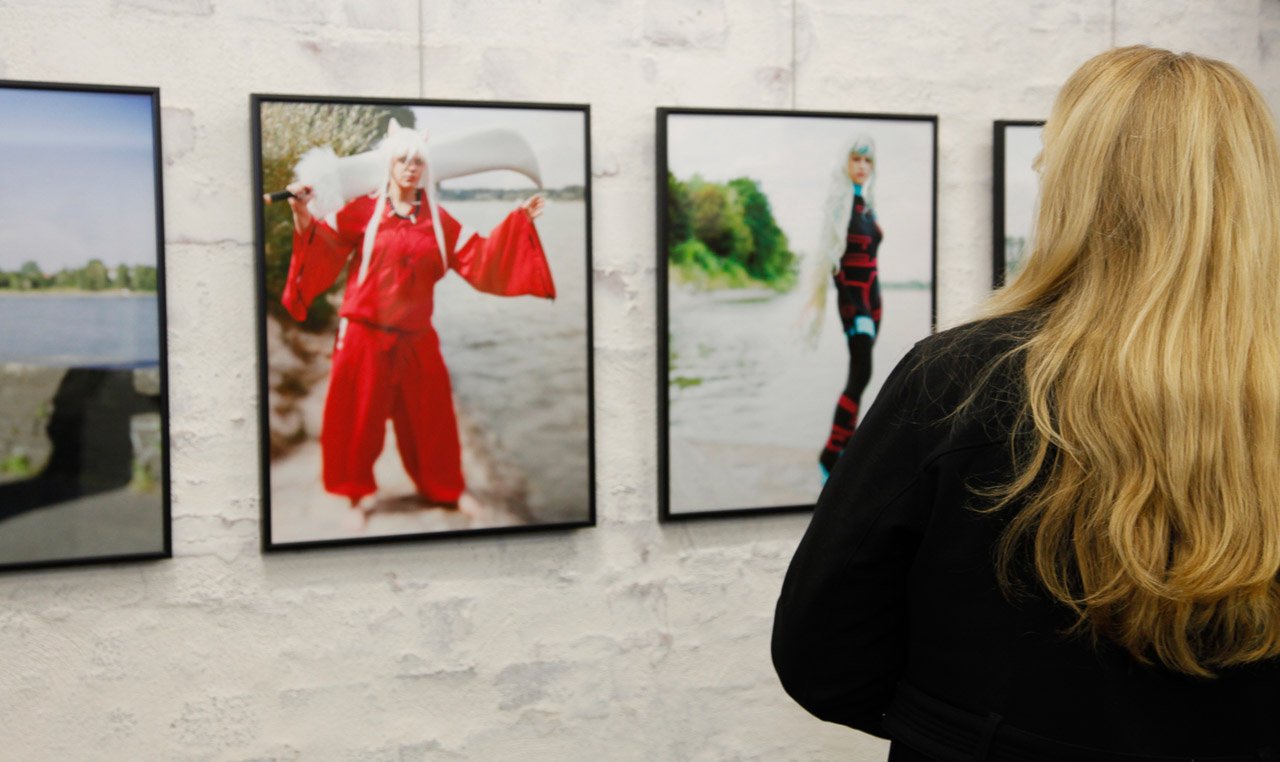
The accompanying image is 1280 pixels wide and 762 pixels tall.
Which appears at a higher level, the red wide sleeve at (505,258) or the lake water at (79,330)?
the red wide sleeve at (505,258)

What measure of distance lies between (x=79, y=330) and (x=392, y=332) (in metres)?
0.49

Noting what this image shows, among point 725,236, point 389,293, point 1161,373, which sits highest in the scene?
point 725,236

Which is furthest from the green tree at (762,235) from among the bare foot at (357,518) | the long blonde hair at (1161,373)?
the long blonde hair at (1161,373)

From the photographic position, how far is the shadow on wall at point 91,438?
186cm

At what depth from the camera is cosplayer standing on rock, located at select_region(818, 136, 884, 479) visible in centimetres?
232

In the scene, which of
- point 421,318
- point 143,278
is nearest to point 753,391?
point 421,318

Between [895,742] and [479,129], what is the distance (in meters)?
1.30

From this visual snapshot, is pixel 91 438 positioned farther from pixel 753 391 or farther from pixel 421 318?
pixel 753 391

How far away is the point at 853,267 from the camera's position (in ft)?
7.70

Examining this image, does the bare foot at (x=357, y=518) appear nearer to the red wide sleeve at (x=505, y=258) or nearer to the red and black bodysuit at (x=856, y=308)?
the red wide sleeve at (x=505, y=258)

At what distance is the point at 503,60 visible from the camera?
2.11 metres

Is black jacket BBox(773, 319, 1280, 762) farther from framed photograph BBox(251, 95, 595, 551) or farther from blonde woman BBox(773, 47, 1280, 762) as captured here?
framed photograph BBox(251, 95, 595, 551)

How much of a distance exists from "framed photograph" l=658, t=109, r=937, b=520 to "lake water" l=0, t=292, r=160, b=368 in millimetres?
901

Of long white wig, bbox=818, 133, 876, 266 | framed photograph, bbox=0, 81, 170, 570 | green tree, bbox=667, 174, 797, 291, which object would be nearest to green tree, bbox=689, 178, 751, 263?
green tree, bbox=667, 174, 797, 291
